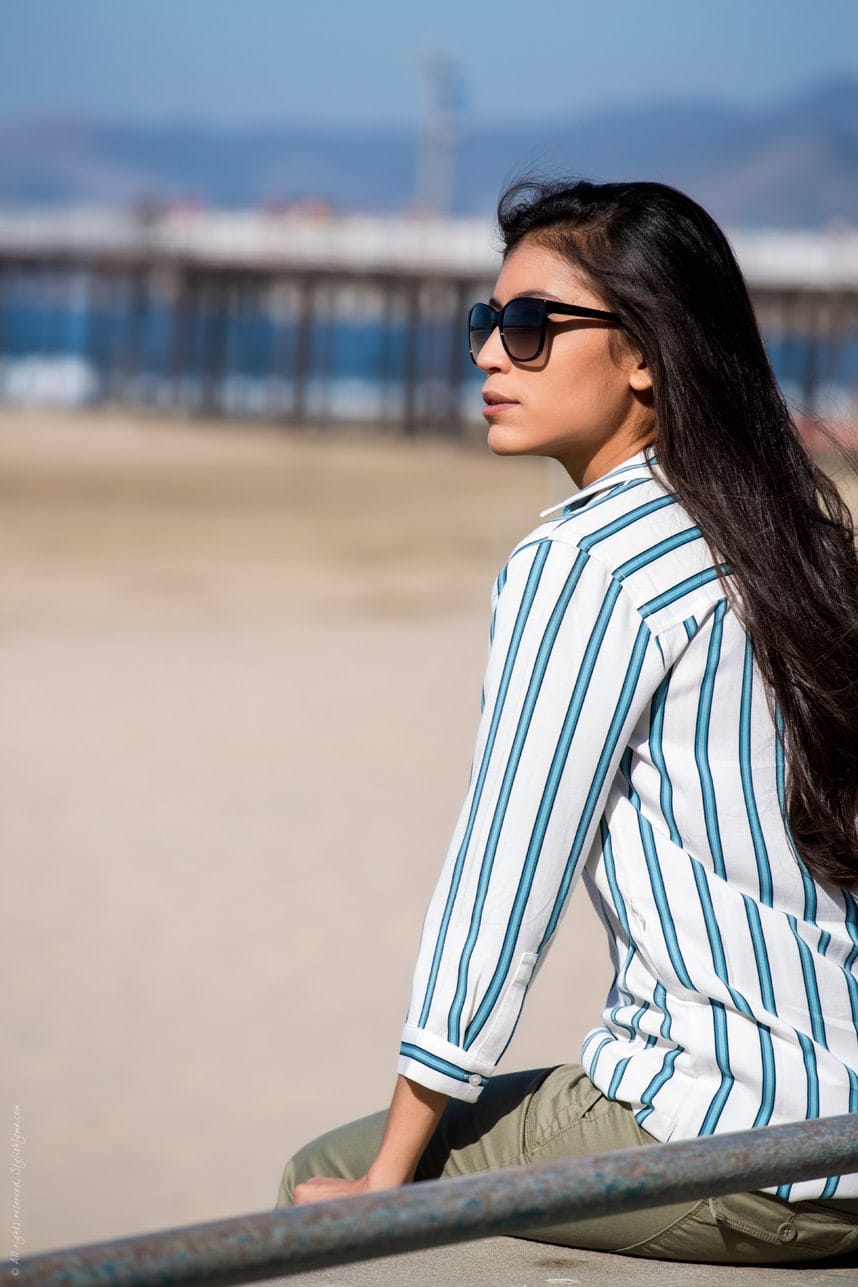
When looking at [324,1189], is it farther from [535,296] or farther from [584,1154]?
[535,296]

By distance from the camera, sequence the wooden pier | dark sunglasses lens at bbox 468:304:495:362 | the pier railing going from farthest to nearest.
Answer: the wooden pier, dark sunglasses lens at bbox 468:304:495:362, the pier railing

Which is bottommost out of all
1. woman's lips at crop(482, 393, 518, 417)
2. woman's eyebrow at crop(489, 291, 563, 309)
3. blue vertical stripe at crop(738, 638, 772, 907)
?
blue vertical stripe at crop(738, 638, 772, 907)

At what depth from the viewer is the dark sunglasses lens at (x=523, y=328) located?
1.61 metres

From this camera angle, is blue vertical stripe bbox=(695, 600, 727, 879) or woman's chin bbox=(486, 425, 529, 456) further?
woman's chin bbox=(486, 425, 529, 456)

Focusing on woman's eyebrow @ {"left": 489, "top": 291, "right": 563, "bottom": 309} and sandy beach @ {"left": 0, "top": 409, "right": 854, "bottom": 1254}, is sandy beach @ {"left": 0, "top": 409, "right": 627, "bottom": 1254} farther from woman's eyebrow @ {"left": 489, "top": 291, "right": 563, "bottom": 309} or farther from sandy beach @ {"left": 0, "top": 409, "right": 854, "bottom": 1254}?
woman's eyebrow @ {"left": 489, "top": 291, "right": 563, "bottom": 309}

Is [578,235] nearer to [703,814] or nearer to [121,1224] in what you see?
[703,814]

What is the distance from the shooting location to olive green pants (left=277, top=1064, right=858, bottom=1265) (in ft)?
4.72

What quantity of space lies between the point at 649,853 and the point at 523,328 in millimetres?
561

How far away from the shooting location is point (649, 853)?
4.74 feet

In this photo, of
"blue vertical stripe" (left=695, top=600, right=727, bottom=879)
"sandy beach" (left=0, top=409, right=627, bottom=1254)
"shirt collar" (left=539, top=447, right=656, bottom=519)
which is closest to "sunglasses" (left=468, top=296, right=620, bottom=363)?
"shirt collar" (left=539, top=447, right=656, bottom=519)

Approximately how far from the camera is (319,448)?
3081 centimetres

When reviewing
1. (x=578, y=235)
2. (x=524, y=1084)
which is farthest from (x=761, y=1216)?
(x=578, y=235)

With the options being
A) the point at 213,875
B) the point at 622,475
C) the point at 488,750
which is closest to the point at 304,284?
the point at 213,875

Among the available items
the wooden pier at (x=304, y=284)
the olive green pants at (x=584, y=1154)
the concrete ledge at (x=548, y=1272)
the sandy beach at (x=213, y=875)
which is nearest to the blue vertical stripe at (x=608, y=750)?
the olive green pants at (x=584, y=1154)
